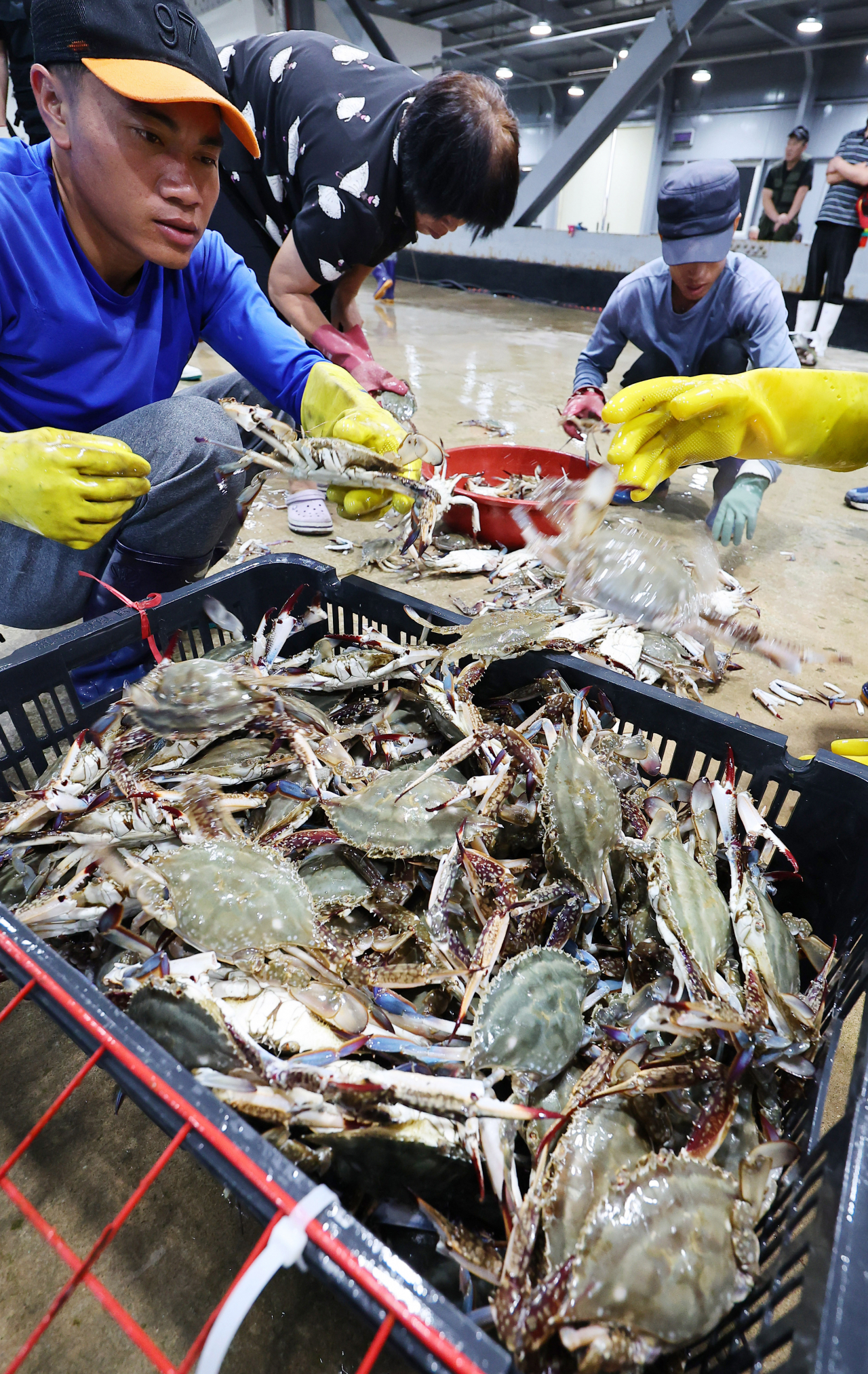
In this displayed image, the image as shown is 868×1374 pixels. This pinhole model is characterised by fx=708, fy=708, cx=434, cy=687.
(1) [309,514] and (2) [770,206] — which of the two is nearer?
(1) [309,514]

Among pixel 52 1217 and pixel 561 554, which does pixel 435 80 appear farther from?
pixel 52 1217

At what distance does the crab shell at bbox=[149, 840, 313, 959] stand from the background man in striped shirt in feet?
25.0

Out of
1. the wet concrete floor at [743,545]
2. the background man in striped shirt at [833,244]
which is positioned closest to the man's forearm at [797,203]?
the background man in striped shirt at [833,244]

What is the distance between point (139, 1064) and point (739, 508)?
3.05 metres

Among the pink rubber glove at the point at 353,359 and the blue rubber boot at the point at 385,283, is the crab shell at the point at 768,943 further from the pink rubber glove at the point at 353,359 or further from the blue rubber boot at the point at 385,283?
the blue rubber boot at the point at 385,283

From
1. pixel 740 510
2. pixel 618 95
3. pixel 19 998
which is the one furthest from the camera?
pixel 618 95

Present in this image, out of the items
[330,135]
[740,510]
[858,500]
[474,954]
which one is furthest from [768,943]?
[858,500]

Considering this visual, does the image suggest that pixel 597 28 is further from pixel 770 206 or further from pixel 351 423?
pixel 351 423

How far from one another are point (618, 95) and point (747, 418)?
39.9ft

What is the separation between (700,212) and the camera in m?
3.06

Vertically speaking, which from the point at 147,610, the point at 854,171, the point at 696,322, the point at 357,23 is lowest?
the point at 147,610

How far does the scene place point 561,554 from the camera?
208cm

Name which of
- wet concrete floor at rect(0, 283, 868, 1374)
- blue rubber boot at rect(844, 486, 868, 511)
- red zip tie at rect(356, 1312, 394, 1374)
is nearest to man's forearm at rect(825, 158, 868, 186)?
blue rubber boot at rect(844, 486, 868, 511)

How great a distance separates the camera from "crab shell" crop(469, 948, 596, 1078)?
98 centimetres
